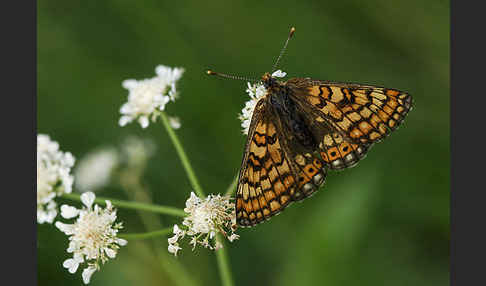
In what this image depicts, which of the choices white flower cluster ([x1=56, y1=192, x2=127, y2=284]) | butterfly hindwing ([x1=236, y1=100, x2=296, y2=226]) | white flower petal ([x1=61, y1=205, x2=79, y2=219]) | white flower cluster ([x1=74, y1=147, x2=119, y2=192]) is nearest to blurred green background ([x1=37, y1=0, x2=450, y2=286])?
white flower cluster ([x1=74, y1=147, x2=119, y2=192])

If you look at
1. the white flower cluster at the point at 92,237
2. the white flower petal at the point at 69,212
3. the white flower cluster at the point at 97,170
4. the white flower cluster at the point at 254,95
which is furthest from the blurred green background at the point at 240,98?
the white flower cluster at the point at 254,95

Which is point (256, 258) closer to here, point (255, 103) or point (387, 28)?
point (255, 103)

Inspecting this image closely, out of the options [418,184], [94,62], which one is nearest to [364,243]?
[418,184]

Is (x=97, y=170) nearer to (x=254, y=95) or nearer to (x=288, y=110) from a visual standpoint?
(x=254, y=95)

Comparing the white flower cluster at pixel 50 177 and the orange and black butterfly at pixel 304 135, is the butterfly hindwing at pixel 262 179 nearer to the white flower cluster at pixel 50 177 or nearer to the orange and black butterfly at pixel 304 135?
the orange and black butterfly at pixel 304 135

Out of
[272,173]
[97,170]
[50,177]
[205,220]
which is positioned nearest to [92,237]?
[50,177]

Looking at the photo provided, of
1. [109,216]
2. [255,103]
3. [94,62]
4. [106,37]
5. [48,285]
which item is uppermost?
[106,37]

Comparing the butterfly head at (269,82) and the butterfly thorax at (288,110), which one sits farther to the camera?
the butterfly head at (269,82)
